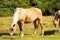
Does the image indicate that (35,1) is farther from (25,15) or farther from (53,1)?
(25,15)

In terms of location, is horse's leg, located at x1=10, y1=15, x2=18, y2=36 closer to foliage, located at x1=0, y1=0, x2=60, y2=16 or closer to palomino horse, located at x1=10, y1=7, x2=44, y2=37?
palomino horse, located at x1=10, y1=7, x2=44, y2=37

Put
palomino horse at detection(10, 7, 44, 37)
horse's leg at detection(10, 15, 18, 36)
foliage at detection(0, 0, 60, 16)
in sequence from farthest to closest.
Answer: foliage at detection(0, 0, 60, 16) → palomino horse at detection(10, 7, 44, 37) → horse's leg at detection(10, 15, 18, 36)

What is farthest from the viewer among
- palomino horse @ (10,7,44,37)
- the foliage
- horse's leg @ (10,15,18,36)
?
the foliage

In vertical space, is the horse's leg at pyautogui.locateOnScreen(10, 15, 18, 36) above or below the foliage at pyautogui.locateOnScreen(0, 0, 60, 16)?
above

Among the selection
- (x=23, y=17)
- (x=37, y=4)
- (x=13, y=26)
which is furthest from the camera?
(x=37, y=4)

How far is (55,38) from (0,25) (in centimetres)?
866

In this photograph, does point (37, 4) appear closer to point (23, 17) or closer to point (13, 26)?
point (23, 17)

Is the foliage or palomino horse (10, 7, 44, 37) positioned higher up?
palomino horse (10, 7, 44, 37)

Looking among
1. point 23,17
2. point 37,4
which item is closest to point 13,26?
point 23,17

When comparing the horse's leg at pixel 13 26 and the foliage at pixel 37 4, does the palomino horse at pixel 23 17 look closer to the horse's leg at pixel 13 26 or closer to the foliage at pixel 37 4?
the horse's leg at pixel 13 26

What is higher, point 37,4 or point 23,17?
point 23,17

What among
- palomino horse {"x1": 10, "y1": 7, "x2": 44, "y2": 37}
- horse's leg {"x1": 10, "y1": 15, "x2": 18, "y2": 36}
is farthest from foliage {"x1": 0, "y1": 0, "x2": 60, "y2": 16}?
horse's leg {"x1": 10, "y1": 15, "x2": 18, "y2": 36}

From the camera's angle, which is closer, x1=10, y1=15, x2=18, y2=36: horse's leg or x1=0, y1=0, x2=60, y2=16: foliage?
x1=10, y1=15, x2=18, y2=36: horse's leg

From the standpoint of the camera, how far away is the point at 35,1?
38125 millimetres
